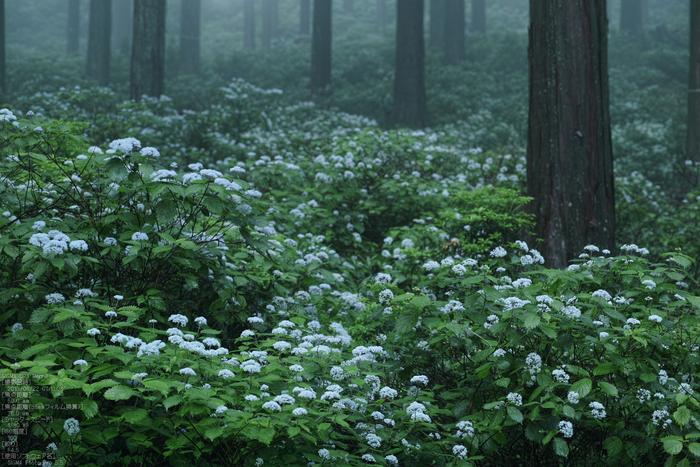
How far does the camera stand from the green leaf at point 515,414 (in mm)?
2803

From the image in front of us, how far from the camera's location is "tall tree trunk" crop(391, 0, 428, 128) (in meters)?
16.4

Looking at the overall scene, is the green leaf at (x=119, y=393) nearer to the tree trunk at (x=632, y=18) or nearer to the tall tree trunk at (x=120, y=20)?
the tree trunk at (x=632, y=18)

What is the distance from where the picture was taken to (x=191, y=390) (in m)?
2.57

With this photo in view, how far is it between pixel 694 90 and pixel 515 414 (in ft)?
35.1

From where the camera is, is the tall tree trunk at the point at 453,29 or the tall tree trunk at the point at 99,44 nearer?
the tall tree trunk at the point at 99,44

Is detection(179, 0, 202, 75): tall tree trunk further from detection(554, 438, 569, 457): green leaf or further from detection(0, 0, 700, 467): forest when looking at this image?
detection(554, 438, 569, 457): green leaf

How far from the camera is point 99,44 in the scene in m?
20.3

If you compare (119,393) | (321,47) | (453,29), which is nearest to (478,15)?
(453,29)

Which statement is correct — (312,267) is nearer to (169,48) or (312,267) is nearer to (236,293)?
(236,293)

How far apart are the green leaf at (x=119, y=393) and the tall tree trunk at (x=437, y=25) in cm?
2369

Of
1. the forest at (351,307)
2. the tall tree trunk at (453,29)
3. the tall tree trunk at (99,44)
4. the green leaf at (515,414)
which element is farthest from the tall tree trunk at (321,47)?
the green leaf at (515,414)

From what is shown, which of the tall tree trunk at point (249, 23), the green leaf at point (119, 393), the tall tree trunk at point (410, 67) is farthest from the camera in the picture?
the tall tree trunk at point (249, 23)

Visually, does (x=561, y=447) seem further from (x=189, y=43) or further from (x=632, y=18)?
(x=632, y=18)

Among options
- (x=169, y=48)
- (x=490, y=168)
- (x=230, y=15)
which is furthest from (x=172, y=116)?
(x=230, y=15)
